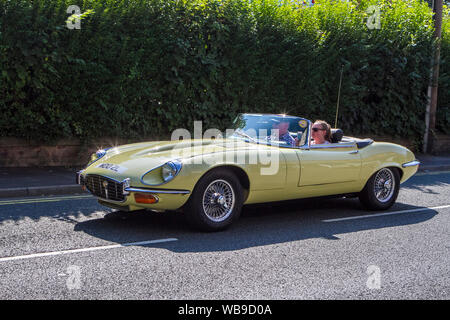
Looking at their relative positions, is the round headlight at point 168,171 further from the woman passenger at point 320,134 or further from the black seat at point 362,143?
the black seat at point 362,143

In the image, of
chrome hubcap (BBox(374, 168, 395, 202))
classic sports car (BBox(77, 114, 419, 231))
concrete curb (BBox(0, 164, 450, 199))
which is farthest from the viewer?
concrete curb (BBox(0, 164, 450, 199))

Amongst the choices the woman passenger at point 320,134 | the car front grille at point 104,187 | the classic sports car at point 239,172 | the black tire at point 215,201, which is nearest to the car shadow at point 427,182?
the classic sports car at point 239,172

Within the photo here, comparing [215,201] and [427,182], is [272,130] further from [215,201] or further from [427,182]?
[427,182]

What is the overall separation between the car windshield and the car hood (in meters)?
0.17

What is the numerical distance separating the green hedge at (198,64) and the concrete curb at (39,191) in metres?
1.99

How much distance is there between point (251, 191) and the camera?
20.8ft

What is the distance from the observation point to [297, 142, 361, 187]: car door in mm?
6809

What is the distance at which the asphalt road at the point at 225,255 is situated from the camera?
4.27m

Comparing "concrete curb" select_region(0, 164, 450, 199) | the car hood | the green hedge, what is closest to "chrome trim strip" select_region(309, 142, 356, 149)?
the car hood

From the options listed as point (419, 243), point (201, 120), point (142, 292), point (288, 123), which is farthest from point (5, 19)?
point (419, 243)

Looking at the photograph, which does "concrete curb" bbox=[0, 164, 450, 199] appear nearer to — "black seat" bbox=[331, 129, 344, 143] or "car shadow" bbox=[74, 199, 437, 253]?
"car shadow" bbox=[74, 199, 437, 253]

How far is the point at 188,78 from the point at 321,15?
4.59 m

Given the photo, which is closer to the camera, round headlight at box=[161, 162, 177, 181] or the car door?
round headlight at box=[161, 162, 177, 181]
